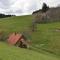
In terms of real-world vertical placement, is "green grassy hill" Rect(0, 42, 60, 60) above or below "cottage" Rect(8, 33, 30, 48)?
above

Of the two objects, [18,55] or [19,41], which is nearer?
[18,55]

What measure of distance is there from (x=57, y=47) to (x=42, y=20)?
2130 inches

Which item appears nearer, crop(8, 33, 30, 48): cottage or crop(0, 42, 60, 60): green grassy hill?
crop(0, 42, 60, 60): green grassy hill

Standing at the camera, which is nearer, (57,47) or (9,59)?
(9,59)

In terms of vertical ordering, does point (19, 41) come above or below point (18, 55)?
below

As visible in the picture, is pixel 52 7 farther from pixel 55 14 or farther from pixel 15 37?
pixel 15 37

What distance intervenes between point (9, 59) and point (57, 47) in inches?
652

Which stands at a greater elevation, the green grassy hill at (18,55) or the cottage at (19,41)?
the green grassy hill at (18,55)

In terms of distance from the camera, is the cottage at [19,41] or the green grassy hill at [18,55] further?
the cottage at [19,41]

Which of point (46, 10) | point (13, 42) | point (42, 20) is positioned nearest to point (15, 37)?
point (13, 42)

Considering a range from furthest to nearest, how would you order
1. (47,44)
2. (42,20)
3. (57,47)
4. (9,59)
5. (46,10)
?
1. (46,10)
2. (42,20)
3. (47,44)
4. (57,47)
5. (9,59)

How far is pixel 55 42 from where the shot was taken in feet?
130

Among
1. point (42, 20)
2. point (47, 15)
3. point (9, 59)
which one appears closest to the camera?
point (9, 59)

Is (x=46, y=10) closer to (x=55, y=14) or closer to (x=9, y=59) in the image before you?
(x=55, y=14)
